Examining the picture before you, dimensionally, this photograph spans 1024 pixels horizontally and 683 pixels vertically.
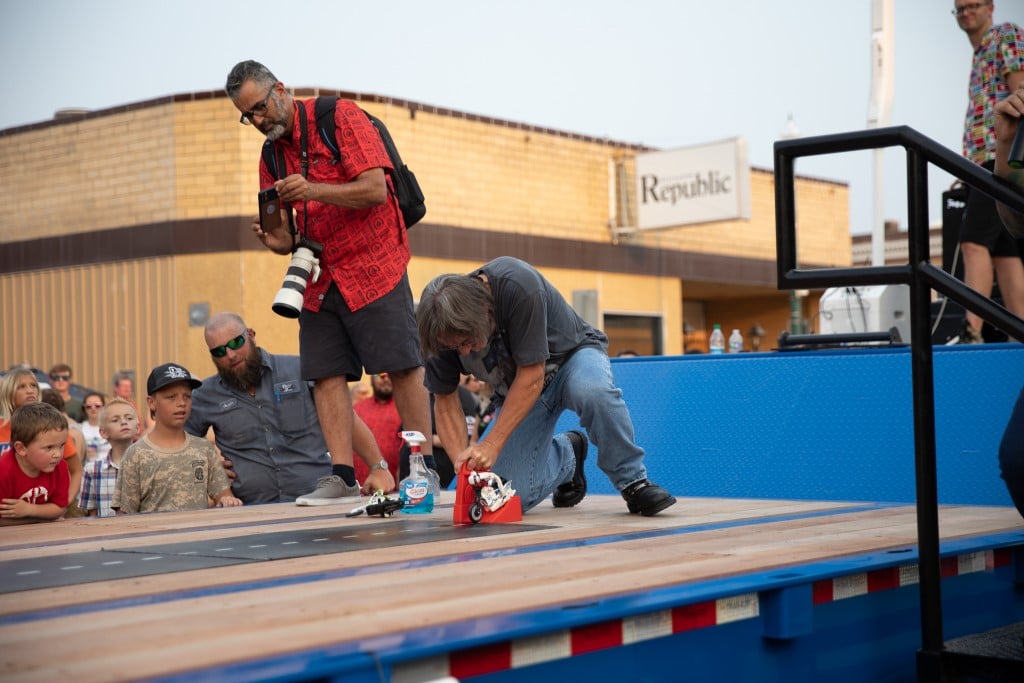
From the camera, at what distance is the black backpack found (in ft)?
16.4

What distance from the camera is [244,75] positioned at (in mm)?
4785

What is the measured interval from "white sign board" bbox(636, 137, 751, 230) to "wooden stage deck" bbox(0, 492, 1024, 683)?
58.7 feet

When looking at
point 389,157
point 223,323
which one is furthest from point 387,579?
point 223,323

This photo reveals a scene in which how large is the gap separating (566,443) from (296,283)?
1290mm

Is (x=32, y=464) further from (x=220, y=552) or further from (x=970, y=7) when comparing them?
(x=970, y=7)

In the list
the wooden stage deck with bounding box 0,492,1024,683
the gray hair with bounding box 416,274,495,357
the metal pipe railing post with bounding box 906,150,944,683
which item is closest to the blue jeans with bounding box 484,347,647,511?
the wooden stage deck with bounding box 0,492,1024,683

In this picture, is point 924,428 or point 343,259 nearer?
point 924,428

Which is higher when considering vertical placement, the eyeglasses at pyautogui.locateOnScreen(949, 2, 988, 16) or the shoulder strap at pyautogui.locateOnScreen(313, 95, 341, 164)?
the eyeglasses at pyautogui.locateOnScreen(949, 2, 988, 16)

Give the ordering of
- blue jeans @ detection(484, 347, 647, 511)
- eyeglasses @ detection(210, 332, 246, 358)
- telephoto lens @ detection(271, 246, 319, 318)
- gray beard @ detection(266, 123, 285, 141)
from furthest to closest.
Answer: eyeglasses @ detection(210, 332, 246, 358)
gray beard @ detection(266, 123, 285, 141)
telephoto lens @ detection(271, 246, 319, 318)
blue jeans @ detection(484, 347, 647, 511)

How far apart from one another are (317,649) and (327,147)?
324 centimetres

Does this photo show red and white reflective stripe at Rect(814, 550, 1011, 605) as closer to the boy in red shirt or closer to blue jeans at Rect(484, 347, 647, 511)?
blue jeans at Rect(484, 347, 647, 511)

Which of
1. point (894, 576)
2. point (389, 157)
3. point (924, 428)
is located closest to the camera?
point (924, 428)

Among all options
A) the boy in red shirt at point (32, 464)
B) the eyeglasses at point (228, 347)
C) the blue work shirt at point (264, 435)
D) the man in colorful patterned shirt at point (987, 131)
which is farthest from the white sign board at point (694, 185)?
the boy in red shirt at point (32, 464)

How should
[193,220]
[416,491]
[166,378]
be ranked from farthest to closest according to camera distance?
1. [193,220]
2. [166,378]
3. [416,491]
